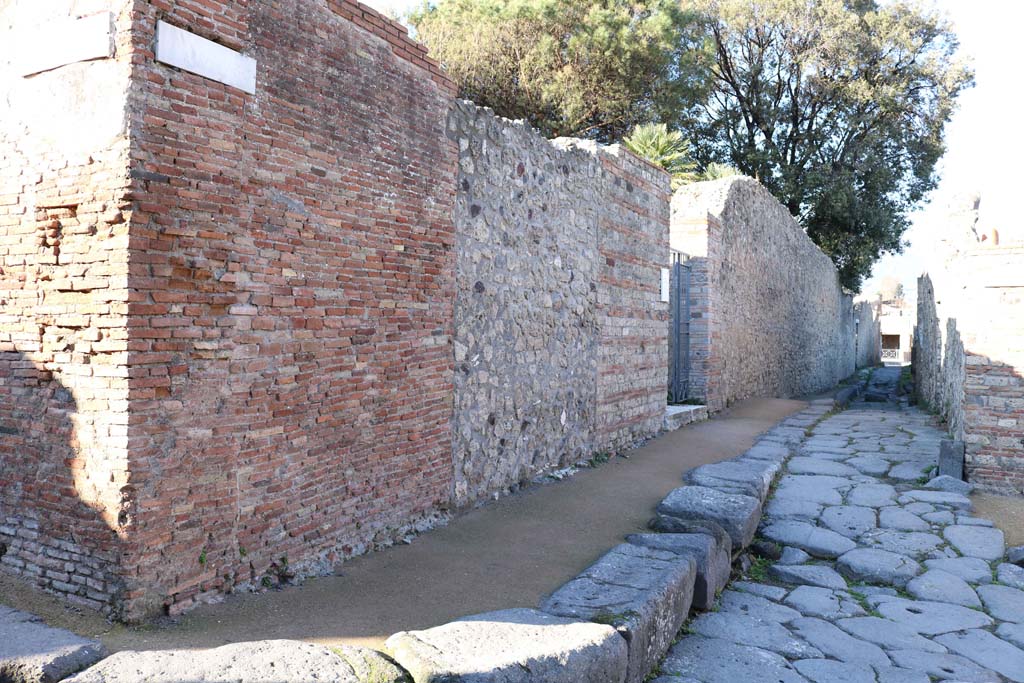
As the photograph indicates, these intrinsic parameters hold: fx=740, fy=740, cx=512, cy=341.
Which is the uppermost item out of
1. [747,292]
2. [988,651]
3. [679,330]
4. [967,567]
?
[747,292]

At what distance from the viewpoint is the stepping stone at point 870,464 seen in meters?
6.84

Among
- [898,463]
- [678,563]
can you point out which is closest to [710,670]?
[678,563]

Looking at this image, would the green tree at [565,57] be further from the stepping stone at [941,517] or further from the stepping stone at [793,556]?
the stepping stone at [793,556]

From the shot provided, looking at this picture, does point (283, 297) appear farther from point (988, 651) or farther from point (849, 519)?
point (849, 519)

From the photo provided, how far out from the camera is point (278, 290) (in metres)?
3.33

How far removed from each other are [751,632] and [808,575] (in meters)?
1.01

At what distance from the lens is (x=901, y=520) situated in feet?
17.8

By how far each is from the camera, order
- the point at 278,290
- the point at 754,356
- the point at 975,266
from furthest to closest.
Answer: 1. the point at 754,356
2. the point at 975,266
3. the point at 278,290

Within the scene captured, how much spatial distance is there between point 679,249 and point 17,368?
8061 mm

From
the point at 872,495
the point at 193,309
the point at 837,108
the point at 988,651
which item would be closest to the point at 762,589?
the point at 988,651

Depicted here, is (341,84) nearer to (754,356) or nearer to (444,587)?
(444,587)

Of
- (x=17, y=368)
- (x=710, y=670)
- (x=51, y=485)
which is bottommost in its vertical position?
(x=710, y=670)

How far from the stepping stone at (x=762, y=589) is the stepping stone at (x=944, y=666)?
0.78m

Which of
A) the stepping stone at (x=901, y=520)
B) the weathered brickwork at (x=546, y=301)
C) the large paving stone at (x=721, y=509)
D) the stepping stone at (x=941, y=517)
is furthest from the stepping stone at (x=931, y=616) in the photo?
the weathered brickwork at (x=546, y=301)
